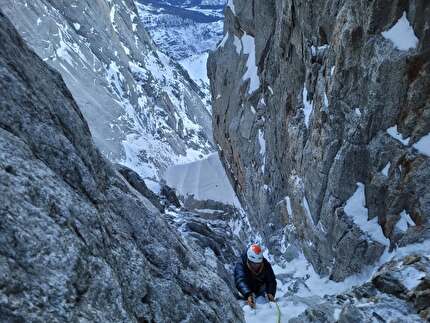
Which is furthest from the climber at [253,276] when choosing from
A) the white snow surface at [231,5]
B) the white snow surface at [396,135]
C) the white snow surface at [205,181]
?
the white snow surface at [205,181]

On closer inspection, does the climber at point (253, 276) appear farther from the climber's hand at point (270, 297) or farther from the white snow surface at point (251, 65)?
the white snow surface at point (251, 65)

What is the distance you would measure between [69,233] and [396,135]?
9.92 metres

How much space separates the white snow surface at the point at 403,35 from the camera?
36.7 feet

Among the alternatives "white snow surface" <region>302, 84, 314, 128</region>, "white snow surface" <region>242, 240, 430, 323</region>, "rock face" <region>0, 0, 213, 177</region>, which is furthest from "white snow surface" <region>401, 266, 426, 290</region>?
"rock face" <region>0, 0, 213, 177</region>

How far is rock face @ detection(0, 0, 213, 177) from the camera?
3637 inches

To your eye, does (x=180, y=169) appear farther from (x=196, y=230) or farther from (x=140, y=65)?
(x=140, y=65)

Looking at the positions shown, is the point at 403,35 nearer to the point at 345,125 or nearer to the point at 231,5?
the point at 345,125

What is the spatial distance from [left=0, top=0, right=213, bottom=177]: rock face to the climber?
7661 centimetres

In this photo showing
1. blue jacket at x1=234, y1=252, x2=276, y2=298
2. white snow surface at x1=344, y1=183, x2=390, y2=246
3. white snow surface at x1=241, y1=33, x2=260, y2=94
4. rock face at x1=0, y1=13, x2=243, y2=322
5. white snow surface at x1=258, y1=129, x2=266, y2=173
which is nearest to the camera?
rock face at x1=0, y1=13, x2=243, y2=322

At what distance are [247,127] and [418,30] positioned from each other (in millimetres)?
14599

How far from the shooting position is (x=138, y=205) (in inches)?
246

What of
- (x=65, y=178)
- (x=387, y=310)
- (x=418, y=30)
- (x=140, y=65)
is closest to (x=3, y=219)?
(x=65, y=178)

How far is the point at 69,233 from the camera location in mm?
4016

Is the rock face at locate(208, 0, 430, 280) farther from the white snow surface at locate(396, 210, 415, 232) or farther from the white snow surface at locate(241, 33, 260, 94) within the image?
the white snow surface at locate(241, 33, 260, 94)
